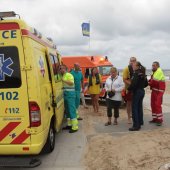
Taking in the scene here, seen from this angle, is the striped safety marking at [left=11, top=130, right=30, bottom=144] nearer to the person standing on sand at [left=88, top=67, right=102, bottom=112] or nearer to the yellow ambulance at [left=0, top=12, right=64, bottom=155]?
the yellow ambulance at [left=0, top=12, right=64, bottom=155]

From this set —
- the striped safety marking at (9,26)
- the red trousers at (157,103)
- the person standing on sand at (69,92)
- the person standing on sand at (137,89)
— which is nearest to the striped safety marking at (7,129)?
the striped safety marking at (9,26)

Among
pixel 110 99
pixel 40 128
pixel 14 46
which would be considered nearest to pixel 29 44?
pixel 14 46

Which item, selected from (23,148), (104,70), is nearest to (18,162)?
(23,148)

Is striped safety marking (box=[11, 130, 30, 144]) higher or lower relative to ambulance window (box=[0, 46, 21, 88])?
lower

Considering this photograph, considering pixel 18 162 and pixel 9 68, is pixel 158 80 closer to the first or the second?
pixel 9 68

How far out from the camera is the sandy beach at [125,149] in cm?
630

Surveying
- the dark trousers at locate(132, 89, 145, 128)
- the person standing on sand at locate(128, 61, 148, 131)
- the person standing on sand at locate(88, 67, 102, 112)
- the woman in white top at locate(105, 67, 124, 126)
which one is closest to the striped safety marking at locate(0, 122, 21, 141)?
the person standing on sand at locate(128, 61, 148, 131)

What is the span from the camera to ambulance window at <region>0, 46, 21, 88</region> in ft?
18.5

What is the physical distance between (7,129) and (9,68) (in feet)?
3.13

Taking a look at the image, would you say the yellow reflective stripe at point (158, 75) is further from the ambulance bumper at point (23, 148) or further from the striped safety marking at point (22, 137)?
the striped safety marking at point (22, 137)

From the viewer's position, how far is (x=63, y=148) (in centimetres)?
766

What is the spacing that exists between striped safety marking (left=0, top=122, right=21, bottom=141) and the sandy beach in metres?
1.53

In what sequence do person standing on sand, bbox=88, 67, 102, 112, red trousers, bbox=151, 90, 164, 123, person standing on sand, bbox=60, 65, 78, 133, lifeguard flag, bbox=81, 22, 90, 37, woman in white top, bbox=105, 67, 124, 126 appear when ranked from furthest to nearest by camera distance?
1. lifeguard flag, bbox=81, 22, 90, 37
2. person standing on sand, bbox=88, 67, 102, 112
3. red trousers, bbox=151, 90, 164, 123
4. woman in white top, bbox=105, 67, 124, 126
5. person standing on sand, bbox=60, 65, 78, 133

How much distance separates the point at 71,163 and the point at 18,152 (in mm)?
1246
